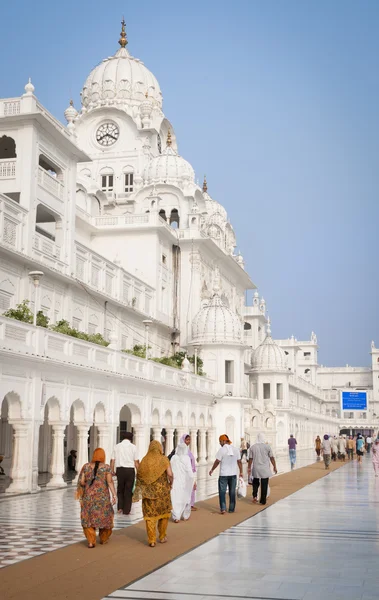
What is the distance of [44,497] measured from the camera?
17469mm

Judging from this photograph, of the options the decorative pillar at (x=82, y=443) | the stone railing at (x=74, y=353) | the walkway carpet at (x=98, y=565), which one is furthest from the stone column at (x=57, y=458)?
the walkway carpet at (x=98, y=565)

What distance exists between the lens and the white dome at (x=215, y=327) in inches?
1697

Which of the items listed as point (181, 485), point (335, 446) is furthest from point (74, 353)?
point (335, 446)

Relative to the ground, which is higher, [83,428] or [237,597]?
[83,428]

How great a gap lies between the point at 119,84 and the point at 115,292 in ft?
76.4

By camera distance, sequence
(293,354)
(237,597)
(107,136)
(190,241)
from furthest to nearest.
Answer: (293,354) → (107,136) → (190,241) → (237,597)

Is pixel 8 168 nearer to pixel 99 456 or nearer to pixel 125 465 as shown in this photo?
pixel 125 465

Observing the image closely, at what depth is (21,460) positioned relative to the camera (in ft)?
61.3

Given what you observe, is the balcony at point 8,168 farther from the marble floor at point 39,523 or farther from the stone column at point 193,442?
the stone column at point 193,442

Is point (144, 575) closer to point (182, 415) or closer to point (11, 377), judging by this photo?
point (11, 377)

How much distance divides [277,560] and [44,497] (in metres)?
9.70

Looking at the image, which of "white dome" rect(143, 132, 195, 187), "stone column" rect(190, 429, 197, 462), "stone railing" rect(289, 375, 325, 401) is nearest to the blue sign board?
"stone railing" rect(289, 375, 325, 401)

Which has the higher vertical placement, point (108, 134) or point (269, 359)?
point (108, 134)

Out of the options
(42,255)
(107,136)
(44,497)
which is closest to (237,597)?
(44,497)
